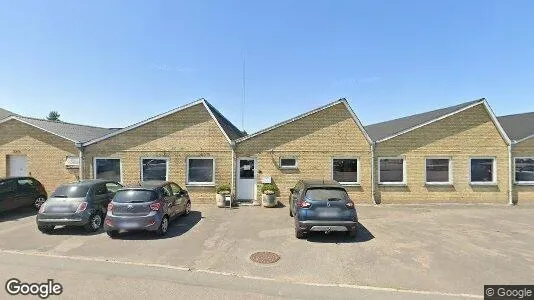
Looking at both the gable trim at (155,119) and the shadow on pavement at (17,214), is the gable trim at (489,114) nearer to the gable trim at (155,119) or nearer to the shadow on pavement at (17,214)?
the gable trim at (155,119)

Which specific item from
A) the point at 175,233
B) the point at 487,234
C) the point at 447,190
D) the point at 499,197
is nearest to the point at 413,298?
the point at 487,234

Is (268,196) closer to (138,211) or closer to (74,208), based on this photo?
(138,211)

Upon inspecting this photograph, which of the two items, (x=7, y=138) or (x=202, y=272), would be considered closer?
(x=202, y=272)

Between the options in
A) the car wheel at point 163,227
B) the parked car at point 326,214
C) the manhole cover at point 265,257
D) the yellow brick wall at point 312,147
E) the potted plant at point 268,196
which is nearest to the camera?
the manhole cover at point 265,257

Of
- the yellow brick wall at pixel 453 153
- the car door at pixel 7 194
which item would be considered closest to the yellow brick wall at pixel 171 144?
the car door at pixel 7 194

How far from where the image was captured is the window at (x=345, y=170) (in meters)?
15.7

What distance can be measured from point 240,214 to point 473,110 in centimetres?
1219

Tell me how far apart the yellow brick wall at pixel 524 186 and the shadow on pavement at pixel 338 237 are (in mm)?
10243

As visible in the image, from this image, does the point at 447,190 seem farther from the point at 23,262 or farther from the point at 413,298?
the point at 23,262

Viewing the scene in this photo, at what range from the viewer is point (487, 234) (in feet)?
32.8

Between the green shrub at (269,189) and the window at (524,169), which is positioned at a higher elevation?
the window at (524,169)

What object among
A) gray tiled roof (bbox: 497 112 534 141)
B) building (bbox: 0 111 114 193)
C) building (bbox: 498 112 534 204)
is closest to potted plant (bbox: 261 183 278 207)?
building (bbox: 0 111 114 193)

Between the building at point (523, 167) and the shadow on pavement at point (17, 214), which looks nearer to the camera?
the shadow on pavement at point (17, 214)

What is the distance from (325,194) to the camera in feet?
Answer: 30.9
